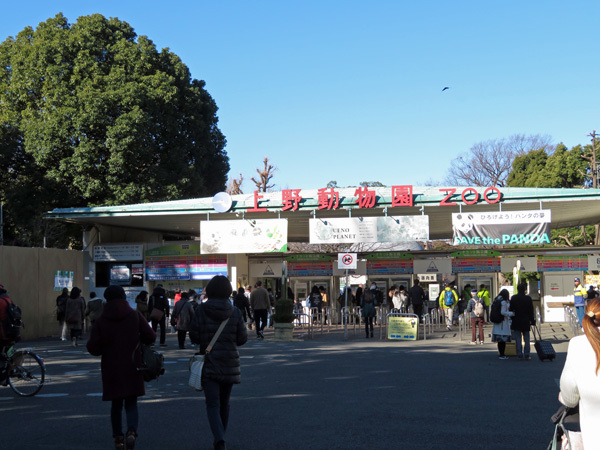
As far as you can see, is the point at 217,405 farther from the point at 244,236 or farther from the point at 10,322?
the point at 244,236

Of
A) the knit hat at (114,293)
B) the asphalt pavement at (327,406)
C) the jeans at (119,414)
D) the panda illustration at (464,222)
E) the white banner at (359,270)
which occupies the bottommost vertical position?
the asphalt pavement at (327,406)

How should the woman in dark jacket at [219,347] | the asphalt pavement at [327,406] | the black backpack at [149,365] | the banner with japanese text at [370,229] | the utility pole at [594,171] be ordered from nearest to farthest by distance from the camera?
1. the woman in dark jacket at [219,347]
2. the black backpack at [149,365]
3. the asphalt pavement at [327,406]
4. the banner with japanese text at [370,229]
5. the utility pole at [594,171]

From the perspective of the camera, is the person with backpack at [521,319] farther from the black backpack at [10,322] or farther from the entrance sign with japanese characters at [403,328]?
the black backpack at [10,322]

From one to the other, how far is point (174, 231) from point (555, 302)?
18.8 m

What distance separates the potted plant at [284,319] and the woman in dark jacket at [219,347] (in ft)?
48.1

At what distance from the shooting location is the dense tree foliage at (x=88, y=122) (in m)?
30.6

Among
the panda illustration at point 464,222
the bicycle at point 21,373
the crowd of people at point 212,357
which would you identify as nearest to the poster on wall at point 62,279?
the panda illustration at point 464,222

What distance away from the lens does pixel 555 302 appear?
99.6 feet

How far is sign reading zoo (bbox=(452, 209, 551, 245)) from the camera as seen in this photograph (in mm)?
23938

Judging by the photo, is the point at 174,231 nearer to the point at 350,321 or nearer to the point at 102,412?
the point at 350,321

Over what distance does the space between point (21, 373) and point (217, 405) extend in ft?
17.4

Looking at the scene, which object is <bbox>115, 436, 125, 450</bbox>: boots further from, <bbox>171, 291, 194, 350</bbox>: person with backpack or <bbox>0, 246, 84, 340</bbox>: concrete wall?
<bbox>0, 246, 84, 340</bbox>: concrete wall

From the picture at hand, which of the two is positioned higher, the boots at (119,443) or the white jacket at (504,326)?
the white jacket at (504,326)

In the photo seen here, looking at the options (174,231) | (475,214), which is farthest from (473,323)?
(174,231)
